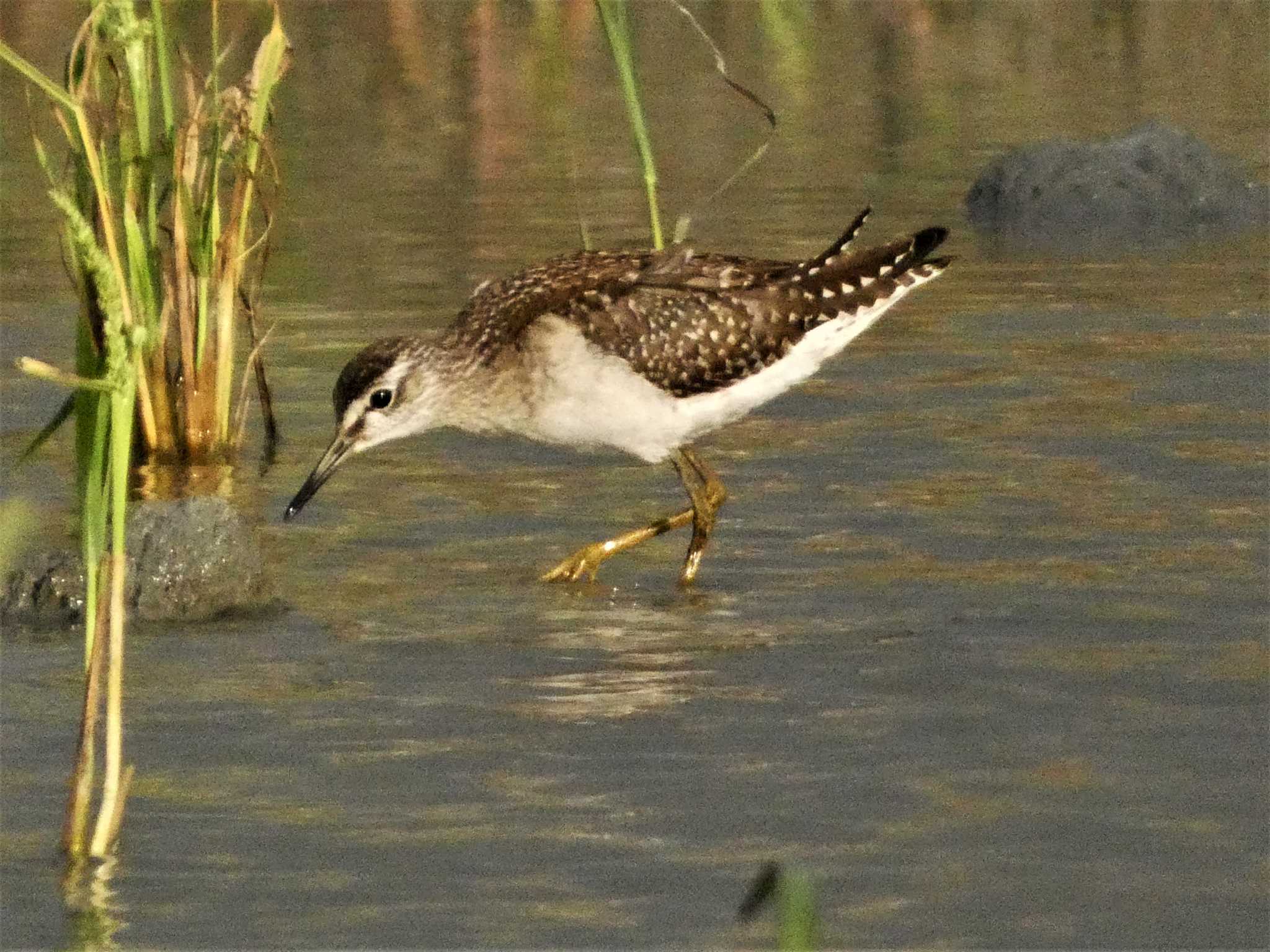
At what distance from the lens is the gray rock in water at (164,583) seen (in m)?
7.96

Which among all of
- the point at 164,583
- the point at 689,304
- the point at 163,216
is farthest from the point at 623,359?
the point at 163,216

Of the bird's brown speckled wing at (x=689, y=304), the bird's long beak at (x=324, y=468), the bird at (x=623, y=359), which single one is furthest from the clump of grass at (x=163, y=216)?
the bird's brown speckled wing at (x=689, y=304)

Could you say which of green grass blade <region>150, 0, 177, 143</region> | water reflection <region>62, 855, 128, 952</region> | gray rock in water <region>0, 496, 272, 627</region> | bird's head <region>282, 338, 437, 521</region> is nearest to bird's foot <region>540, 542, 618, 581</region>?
bird's head <region>282, 338, 437, 521</region>

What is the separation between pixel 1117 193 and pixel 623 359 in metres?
7.11

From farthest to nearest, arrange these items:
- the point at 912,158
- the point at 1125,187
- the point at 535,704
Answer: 1. the point at 912,158
2. the point at 1125,187
3. the point at 535,704

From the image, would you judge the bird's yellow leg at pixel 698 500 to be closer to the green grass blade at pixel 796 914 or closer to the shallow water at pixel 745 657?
the shallow water at pixel 745 657

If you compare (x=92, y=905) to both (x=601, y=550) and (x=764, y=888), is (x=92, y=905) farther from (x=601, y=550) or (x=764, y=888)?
Result: (x=601, y=550)

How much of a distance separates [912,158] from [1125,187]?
2379 mm

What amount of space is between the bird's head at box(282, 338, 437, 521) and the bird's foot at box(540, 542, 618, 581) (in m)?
0.74

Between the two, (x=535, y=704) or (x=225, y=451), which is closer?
(x=535, y=704)

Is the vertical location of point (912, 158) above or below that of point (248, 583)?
below

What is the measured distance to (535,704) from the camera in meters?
7.08

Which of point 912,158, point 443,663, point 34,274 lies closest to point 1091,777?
point 443,663

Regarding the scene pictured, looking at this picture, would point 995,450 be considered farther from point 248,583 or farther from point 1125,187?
point 1125,187
